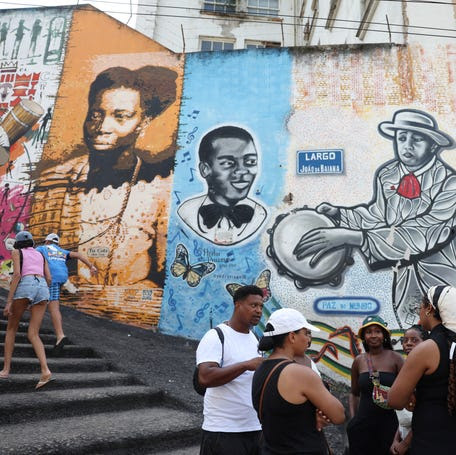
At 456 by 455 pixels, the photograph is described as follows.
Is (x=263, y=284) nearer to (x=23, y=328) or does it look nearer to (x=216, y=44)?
(x=23, y=328)

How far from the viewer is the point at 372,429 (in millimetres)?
3314

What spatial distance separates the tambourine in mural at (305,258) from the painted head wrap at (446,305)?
5.33m

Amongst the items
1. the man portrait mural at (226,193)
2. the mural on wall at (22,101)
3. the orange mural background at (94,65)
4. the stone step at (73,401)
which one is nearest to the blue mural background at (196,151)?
the man portrait mural at (226,193)

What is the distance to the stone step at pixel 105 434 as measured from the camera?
11.3ft

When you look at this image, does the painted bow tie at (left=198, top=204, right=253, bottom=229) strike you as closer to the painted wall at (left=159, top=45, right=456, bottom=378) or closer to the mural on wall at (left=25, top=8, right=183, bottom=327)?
the painted wall at (left=159, top=45, right=456, bottom=378)

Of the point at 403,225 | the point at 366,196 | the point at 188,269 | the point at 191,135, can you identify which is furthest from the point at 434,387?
the point at 191,135

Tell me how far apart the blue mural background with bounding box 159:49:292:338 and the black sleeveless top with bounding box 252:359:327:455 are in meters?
5.62

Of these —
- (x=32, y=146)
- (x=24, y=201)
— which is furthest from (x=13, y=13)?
(x=24, y=201)

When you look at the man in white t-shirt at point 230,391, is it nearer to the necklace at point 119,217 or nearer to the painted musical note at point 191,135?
the necklace at point 119,217

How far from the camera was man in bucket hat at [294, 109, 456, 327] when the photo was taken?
7.55m

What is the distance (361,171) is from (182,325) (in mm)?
4198

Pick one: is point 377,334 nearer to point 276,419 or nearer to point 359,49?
point 276,419

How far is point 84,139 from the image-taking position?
934 centimetres

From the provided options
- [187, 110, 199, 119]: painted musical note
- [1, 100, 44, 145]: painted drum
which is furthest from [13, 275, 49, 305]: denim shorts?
[1, 100, 44, 145]: painted drum
